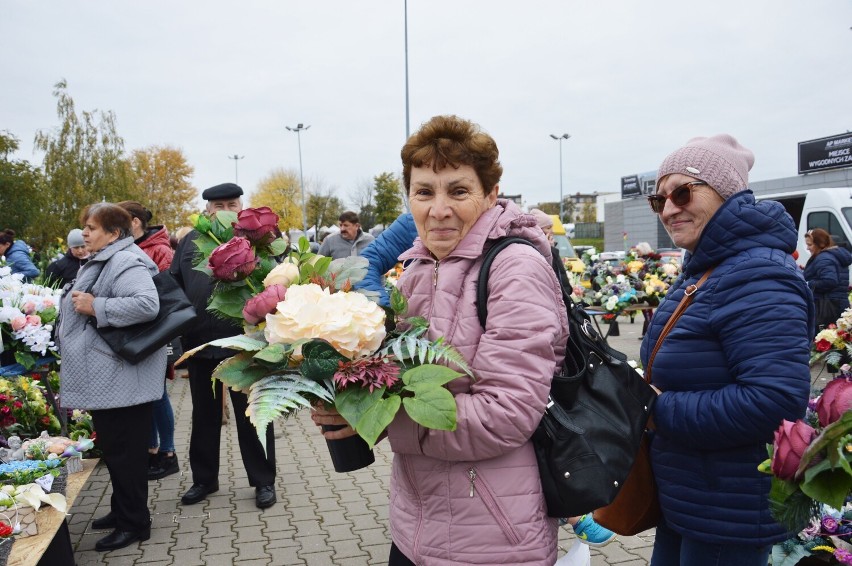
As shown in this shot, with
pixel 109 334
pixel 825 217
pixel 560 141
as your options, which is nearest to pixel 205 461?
pixel 109 334

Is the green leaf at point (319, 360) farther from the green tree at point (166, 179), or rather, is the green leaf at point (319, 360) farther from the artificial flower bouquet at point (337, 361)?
the green tree at point (166, 179)

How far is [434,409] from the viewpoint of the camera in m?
1.57

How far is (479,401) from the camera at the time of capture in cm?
172

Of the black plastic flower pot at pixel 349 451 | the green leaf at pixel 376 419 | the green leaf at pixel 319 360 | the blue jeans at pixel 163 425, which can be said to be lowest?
the blue jeans at pixel 163 425

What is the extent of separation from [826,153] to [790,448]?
101 feet

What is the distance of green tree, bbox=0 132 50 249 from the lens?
79.9 ft

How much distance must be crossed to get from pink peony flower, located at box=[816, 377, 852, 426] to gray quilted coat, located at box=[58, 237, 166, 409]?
3555 mm

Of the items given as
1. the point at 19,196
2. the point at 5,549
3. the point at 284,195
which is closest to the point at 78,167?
the point at 19,196

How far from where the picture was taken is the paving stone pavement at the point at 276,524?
13.2 ft

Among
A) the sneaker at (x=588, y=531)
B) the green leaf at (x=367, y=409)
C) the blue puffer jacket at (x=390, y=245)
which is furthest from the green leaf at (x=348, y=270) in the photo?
the blue puffer jacket at (x=390, y=245)

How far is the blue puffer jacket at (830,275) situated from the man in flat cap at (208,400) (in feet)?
25.2

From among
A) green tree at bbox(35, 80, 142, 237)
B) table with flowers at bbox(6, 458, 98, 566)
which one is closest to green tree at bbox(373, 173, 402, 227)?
green tree at bbox(35, 80, 142, 237)

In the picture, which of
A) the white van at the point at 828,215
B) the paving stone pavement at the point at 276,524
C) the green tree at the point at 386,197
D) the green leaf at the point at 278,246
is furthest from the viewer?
the green tree at the point at 386,197

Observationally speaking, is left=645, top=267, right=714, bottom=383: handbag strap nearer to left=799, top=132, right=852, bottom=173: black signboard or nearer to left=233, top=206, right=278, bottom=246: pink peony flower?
left=233, top=206, right=278, bottom=246: pink peony flower
